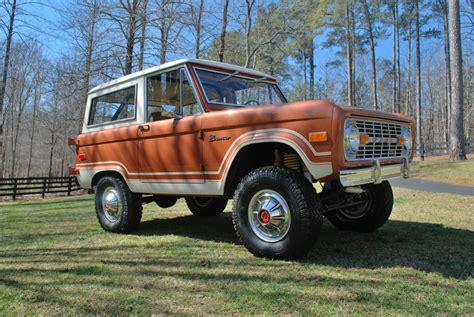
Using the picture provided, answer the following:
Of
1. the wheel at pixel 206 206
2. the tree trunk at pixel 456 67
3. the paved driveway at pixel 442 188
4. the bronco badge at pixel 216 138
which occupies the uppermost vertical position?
the tree trunk at pixel 456 67

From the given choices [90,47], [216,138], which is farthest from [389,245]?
[90,47]

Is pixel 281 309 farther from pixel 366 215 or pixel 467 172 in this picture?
pixel 467 172

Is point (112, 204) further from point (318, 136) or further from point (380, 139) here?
point (380, 139)

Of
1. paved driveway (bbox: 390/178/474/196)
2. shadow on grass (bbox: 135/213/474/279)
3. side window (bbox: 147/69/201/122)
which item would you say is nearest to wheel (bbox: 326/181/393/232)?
shadow on grass (bbox: 135/213/474/279)

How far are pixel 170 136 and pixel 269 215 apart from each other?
1.67 metres

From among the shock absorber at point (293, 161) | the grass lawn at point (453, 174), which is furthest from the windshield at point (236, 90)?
the grass lawn at point (453, 174)

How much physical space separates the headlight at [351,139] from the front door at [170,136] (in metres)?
1.65

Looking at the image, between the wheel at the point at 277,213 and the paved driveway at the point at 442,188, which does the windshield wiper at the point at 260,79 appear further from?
the paved driveway at the point at 442,188

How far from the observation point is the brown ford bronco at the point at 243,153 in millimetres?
3430

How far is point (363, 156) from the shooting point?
3.63 metres

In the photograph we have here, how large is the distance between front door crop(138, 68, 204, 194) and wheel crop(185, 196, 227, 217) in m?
1.86

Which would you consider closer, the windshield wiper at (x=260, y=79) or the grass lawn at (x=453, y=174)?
the windshield wiper at (x=260, y=79)

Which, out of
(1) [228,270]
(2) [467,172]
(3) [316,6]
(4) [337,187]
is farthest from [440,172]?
(3) [316,6]

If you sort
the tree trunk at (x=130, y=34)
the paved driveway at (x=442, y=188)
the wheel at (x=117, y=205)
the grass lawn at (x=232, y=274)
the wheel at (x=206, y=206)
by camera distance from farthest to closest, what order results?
1. the tree trunk at (x=130, y=34)
2. the paved driveway at (x=442, y=188)
3. the wheel at (x=206, y=206)
4. the wheel at (x=117, y=205)
5. the grass lawn at (x=232, y=274)
